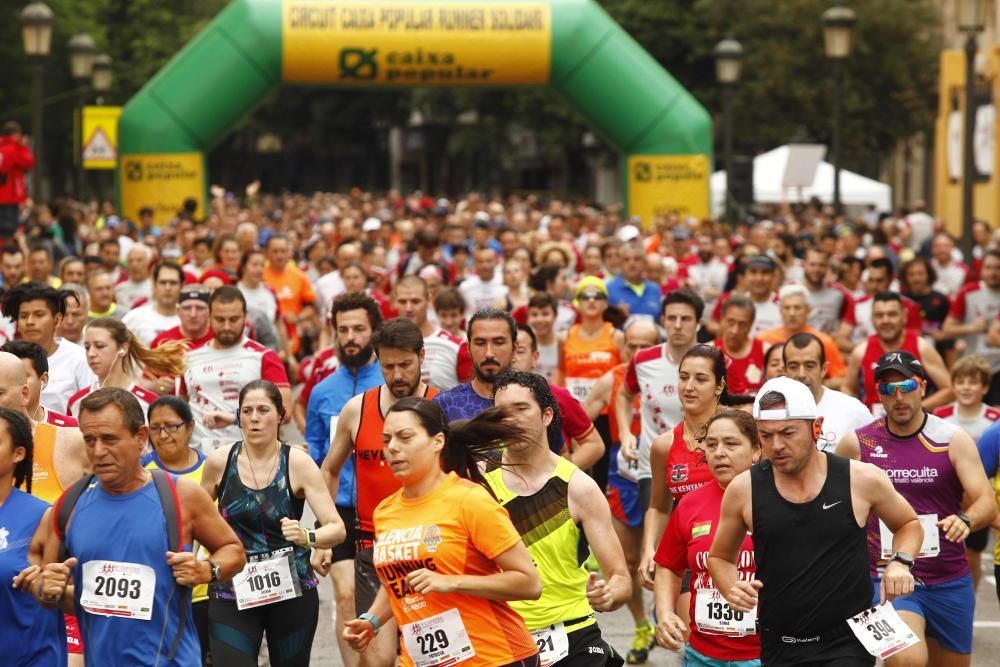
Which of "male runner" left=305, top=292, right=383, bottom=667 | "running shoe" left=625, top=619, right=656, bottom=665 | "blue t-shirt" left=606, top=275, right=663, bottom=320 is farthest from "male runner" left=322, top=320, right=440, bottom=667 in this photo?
"blue t-shirt" left=606, top=275, right=663, bottom=320

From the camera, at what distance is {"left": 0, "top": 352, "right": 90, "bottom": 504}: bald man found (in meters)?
6.79

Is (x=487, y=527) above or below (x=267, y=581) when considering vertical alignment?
above

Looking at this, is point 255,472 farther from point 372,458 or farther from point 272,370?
point 272,370

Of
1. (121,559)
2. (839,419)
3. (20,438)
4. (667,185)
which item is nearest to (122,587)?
(121,559)

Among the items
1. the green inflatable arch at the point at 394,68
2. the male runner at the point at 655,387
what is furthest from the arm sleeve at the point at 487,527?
the green inflatable arch at the point at 394,68

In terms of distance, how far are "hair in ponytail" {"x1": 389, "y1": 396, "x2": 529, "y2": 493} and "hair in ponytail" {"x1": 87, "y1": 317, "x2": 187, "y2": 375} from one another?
3.28m

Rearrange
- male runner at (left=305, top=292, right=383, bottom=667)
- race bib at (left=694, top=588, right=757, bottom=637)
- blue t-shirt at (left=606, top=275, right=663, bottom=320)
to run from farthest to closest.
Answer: blue t-shirt at (left=606, top=275, right=663, bottom=320) < male runner at (left=305, top=292, right=383, bottom=667) < race bib at (left=694, top=588, right=757, bottom=637)

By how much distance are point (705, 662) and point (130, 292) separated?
9.31m

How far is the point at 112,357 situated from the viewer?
9062mm

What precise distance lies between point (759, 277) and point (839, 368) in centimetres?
225

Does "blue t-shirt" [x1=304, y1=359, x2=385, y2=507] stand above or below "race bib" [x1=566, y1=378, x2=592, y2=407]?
above

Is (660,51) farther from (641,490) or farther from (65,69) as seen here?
(641,490)

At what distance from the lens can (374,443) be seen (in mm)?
7996

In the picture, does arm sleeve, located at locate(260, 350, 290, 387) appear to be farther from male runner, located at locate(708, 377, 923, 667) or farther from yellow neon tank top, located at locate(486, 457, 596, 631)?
male runner, located at locate(708, 377, 923, 667)
